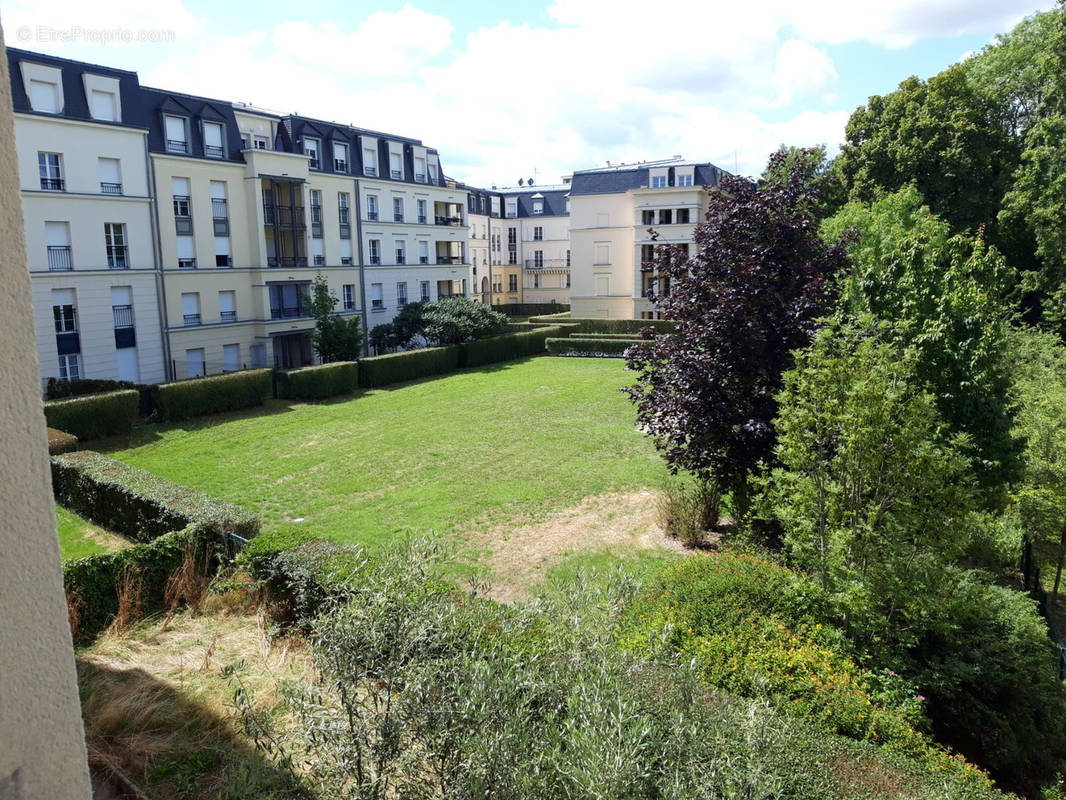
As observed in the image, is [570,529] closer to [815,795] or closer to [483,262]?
[815,795]

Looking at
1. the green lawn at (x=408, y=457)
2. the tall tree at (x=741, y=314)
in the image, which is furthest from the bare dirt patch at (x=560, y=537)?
the tall tree at (x=741, y=314)

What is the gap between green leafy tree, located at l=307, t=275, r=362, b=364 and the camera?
3475 cm

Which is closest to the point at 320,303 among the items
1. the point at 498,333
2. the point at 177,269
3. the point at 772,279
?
the point at 177,269

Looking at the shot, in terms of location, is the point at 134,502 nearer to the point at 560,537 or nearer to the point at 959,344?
the point at 560,537

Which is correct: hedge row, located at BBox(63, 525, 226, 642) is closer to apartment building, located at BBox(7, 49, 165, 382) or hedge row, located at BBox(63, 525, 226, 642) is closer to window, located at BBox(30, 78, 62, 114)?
apartment building, located at BBox(7, 49, 165, 382)

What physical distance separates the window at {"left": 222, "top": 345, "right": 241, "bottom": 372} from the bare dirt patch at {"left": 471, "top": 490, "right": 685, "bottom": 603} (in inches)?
987

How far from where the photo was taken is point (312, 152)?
39656 millimetres

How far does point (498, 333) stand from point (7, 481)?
39.9 m

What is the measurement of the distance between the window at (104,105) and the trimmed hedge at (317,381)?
501 inches

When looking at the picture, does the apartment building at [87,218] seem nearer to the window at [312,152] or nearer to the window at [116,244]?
the window at [116,244]

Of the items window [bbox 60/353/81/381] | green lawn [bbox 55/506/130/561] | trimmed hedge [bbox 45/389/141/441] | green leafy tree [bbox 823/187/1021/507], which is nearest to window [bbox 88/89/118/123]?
window [bbox 60/353/81/381]

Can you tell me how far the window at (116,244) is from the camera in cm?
3025

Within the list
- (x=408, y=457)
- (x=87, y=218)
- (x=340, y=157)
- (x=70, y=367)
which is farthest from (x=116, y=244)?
(x=408, y=457)

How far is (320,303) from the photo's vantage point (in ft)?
115
